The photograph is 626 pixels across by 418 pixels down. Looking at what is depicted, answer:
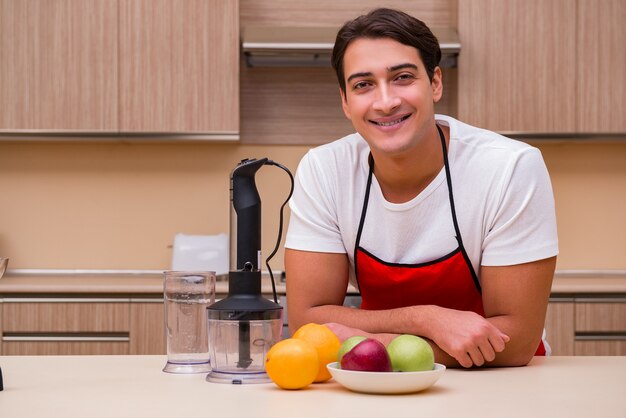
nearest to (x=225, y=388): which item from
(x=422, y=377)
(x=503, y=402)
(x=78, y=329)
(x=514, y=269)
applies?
(x=422, y=377)

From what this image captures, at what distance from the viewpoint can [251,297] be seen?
141 centimetres

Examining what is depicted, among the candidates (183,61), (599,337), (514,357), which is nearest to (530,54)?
(599,337)

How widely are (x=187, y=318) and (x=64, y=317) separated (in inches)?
79.8

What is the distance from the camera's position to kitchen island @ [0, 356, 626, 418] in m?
1.18

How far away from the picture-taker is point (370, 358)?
4.19ft

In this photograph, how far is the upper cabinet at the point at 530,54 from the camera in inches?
145

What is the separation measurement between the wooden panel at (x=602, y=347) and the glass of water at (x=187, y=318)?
225 cm

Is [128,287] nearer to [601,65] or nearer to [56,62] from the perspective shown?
[56,62]

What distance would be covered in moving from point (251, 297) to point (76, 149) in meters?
2.77

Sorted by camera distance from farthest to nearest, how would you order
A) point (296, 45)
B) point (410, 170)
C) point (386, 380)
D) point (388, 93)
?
point (296, 45)
point (410, 170)
point (388, 93)
point (386, 380)

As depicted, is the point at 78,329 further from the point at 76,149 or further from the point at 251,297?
the point at 251,297

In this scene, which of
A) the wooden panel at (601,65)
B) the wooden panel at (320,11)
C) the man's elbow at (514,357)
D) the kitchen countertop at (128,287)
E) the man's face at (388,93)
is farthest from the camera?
the wooden panel at (320,11)

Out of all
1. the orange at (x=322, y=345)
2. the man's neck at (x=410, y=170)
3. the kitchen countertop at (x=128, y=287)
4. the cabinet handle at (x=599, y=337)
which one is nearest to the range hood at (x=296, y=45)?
the kitchen countertop at (x=128, y=287)

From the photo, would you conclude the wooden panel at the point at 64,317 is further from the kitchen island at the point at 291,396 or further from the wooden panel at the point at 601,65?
the wooden panel at the point at 601,65
